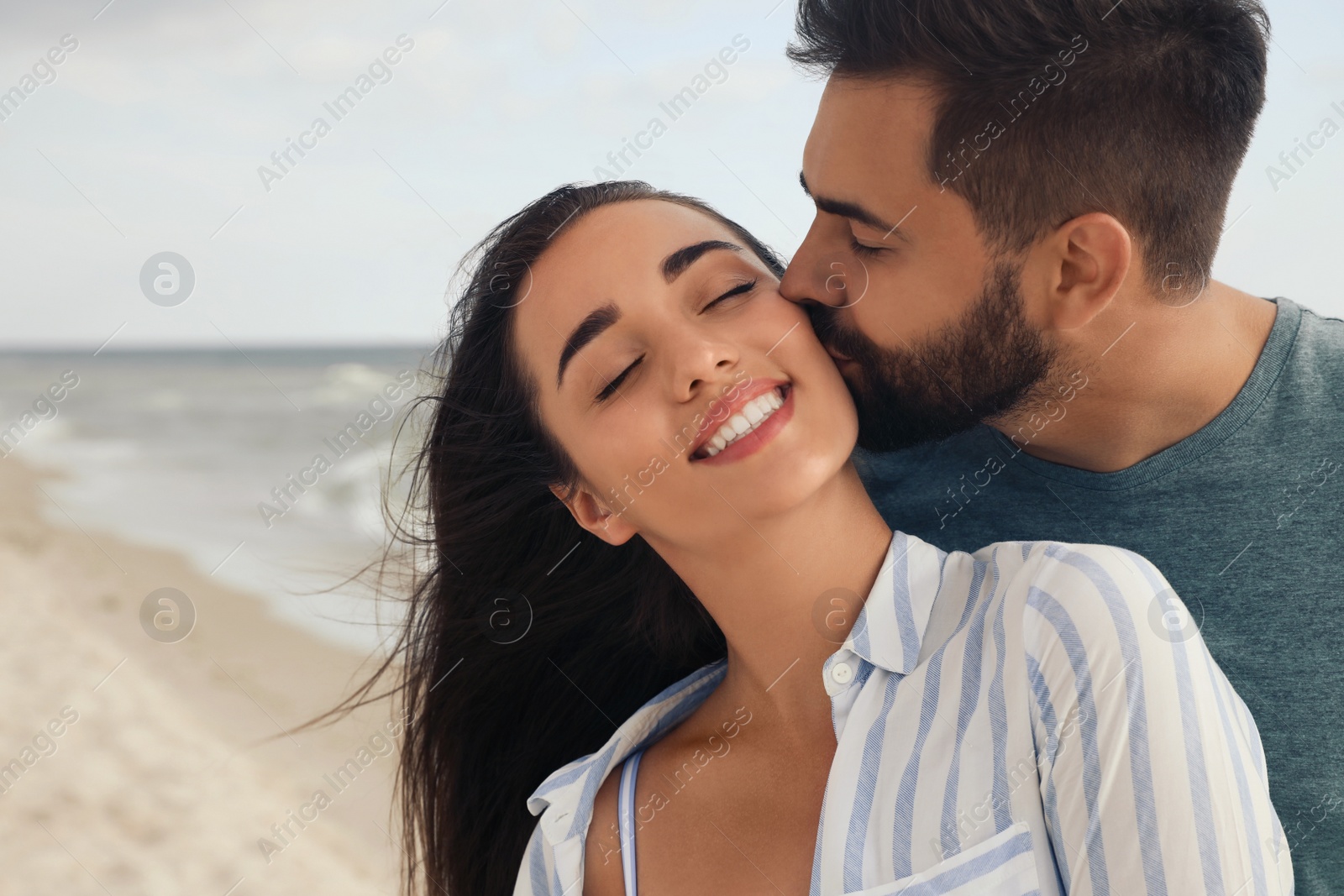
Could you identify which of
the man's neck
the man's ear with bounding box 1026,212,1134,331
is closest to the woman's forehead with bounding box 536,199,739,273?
the man's ear with bounding box 1026,212,1134,331

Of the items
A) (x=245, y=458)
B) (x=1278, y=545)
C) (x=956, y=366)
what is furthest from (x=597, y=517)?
(x=245, y=458)

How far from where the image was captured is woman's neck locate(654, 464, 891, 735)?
1.87 meters

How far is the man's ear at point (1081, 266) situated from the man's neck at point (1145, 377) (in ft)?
0.19

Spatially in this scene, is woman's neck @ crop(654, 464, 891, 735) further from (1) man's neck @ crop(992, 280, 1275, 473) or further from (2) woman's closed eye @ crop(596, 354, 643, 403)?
(1) man's neck @ crop(992, 280, 1275, 473)

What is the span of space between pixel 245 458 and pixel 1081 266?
40.9ft

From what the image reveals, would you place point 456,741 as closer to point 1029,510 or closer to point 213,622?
point 1029,510

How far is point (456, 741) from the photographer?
8.39ft

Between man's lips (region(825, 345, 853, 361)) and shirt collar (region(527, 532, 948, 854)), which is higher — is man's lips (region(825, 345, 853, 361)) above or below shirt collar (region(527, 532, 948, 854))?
above

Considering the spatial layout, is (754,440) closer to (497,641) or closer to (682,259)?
(682,259)

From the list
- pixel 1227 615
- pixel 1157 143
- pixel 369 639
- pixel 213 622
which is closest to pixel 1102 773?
pixel 1227 615

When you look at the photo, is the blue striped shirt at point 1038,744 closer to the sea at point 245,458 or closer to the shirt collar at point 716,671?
the shirt collar at point 716,671

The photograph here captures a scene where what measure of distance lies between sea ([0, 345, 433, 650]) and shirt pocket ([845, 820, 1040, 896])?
1652 millimetres

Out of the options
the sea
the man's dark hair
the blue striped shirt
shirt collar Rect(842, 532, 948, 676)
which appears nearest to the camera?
the blue striped shirt

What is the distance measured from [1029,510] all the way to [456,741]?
1.53 meters
